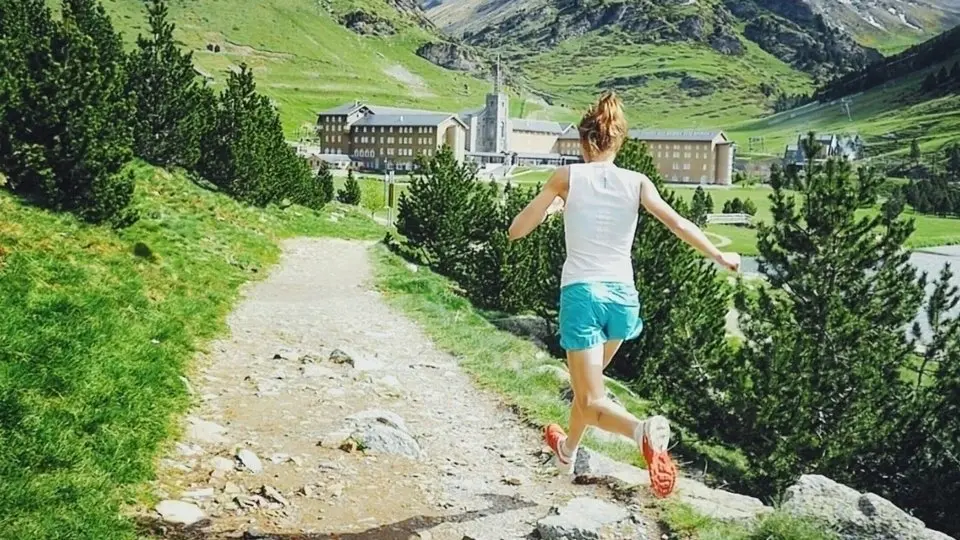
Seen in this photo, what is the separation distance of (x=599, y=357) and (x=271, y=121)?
155 ft

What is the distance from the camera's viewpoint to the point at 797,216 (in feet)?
99.0

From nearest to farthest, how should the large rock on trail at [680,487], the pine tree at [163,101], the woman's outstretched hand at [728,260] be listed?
the woman's outstretched hand at [728,260] < the large rock on trail at [680,487] < the pine tree at [163,101]

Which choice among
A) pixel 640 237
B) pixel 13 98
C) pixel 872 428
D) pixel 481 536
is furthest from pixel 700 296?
pixel 481 536

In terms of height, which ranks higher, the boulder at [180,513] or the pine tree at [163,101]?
the pine tree at [163,101]

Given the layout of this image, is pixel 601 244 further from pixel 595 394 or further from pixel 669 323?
pixel 669 323

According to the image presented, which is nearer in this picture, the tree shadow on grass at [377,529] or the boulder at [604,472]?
the tree shadow on grass at [377,529]

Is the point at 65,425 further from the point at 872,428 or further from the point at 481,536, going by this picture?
the point at 872,428

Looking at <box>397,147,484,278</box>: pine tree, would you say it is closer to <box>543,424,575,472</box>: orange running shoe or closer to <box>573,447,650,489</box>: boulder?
<box>573,447,650,489</box>: boulder

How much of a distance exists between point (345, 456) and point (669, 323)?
75.9ft

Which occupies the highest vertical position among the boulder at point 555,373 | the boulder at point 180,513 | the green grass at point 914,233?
the boulder at point 180,513

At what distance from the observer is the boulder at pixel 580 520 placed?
6508mm

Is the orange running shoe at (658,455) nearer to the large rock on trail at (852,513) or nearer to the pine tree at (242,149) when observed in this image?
the large rock on trail at (852,513)

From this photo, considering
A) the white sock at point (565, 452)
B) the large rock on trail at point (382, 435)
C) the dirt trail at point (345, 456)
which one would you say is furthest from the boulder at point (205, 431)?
the white sock at point (565, 452)

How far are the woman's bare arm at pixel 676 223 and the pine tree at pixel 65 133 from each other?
14.8m
